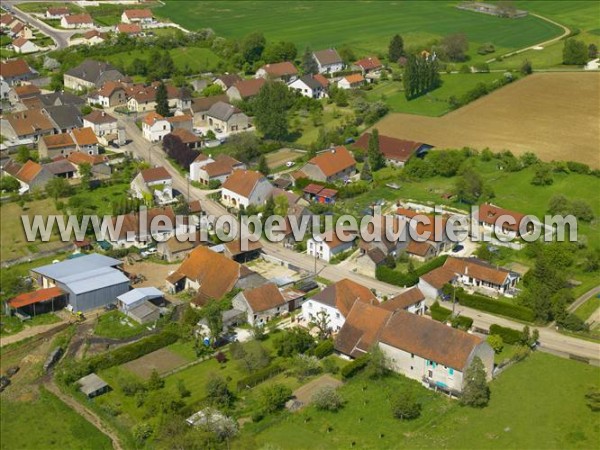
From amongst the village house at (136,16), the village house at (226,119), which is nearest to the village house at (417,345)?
the village house at (226,119)

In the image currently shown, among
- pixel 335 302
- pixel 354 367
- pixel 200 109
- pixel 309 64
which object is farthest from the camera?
pixel 309 64

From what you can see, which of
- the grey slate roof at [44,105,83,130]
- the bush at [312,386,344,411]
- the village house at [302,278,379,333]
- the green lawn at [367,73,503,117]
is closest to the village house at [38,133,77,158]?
the grey slate roof at [44,105,83,130]

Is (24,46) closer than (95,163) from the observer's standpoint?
No

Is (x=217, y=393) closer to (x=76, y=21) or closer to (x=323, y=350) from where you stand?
(x=323, y=350)

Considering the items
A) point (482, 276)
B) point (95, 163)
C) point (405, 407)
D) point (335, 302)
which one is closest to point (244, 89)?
point (95, 163)

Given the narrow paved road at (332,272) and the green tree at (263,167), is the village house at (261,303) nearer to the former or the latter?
the narrow paved road at (332,272)

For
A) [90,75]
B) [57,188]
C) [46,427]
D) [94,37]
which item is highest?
[94,37]

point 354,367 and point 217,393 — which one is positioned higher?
point 217,393

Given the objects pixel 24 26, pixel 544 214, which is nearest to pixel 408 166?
pixel 544 214
